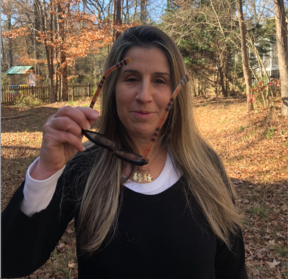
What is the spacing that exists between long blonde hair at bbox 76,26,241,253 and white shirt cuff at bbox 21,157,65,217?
0.30 m

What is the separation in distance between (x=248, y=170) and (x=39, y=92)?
654 inches

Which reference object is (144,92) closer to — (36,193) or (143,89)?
(143,89)

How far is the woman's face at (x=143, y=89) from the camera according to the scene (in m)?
1.40

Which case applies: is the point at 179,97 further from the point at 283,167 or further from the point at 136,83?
the point at 283,167

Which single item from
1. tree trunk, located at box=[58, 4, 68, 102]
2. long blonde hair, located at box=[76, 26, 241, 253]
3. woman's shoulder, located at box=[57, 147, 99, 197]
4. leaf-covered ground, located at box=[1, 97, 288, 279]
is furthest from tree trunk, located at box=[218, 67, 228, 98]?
woman's shoulder, located at box=[57, 147, 99, 197]

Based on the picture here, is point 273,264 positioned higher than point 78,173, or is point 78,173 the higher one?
point 78,173

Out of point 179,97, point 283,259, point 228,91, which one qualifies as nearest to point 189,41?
point 228,91

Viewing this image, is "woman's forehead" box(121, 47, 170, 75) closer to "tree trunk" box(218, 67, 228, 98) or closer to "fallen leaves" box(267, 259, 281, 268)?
"fallen leaves" box(267, 259, 281, 268)

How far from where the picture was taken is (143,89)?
1377 millimetres

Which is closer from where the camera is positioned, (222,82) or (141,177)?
(141,177)

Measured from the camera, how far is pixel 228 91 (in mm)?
17156

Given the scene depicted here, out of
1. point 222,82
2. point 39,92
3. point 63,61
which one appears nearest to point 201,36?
point 222,82

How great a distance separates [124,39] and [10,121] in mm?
13010

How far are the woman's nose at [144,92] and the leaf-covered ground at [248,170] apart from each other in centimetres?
67
